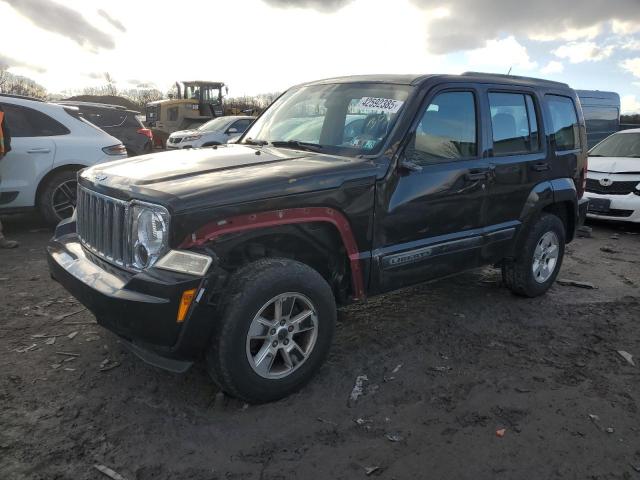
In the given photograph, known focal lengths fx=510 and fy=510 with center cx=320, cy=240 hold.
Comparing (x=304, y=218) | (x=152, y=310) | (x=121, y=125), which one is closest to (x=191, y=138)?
(x=121, y=125)

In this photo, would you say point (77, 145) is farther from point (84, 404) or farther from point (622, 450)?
point (622, 450)

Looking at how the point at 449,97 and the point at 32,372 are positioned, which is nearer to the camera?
the point at 32,372

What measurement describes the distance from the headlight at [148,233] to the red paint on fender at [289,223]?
141 mm

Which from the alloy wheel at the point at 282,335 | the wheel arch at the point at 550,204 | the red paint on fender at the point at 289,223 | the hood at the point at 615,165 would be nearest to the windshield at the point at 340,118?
the red paint on fender at the point at 289,223

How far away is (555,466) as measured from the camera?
2.56m

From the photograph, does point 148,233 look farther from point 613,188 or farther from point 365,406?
point 613,188

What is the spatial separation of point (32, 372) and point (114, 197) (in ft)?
4.28

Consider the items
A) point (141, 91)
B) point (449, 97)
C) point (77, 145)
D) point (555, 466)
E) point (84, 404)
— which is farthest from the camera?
point (141, 91)

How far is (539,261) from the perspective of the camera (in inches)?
193

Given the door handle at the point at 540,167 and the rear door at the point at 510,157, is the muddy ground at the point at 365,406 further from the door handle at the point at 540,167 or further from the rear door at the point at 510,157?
the door handle at the point at 540,167

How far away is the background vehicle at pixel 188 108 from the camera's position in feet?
73.3

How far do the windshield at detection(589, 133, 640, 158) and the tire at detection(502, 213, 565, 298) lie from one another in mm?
5071

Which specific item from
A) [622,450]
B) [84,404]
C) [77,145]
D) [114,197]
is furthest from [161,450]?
[77,145]

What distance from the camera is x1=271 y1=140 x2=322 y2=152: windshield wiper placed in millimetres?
3681
